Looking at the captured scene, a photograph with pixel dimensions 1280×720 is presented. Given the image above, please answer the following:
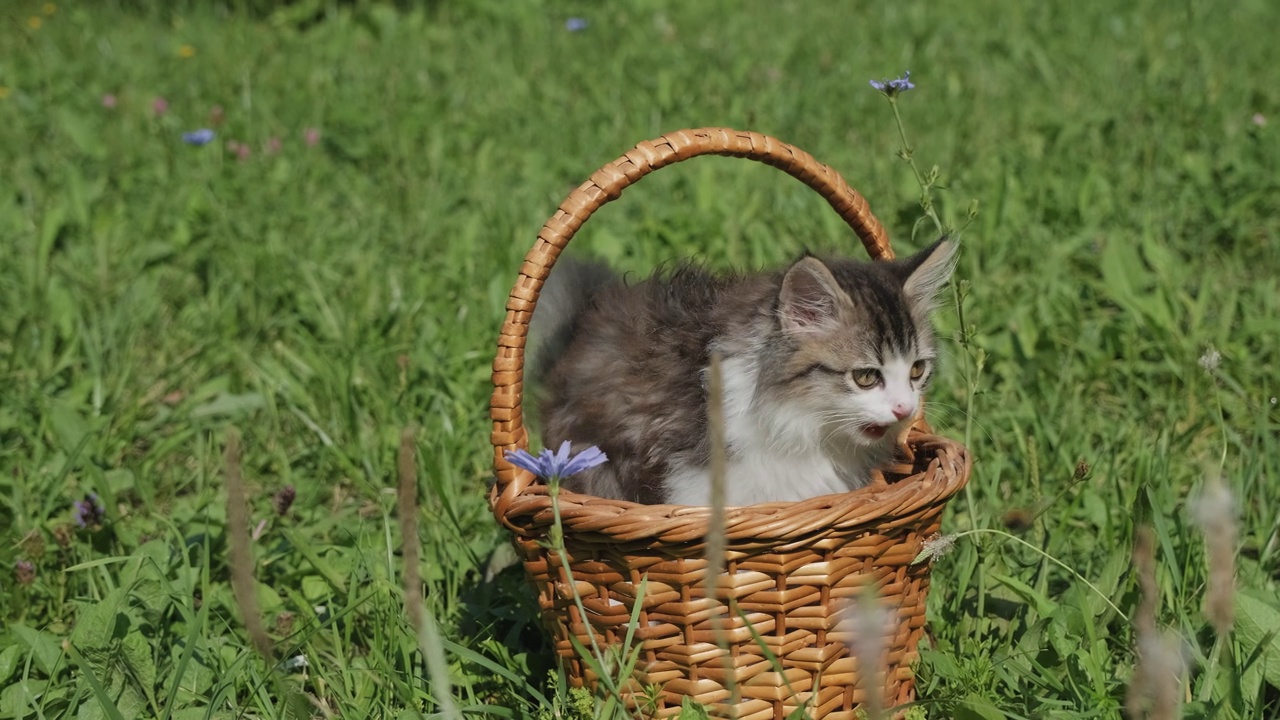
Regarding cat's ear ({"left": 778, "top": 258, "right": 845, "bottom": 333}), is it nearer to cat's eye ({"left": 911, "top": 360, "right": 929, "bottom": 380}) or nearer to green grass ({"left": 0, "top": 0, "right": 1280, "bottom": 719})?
cat's eye ({"left": 911, "top": 360, "right": 929, "bottom": 380})

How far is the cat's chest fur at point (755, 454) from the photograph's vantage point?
2697 millimetres

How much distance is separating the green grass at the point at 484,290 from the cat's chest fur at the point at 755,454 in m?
0.44

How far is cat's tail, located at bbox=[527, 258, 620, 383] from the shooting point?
328cm

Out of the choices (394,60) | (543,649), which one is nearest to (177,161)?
(394,60)

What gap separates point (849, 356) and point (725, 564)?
66cm

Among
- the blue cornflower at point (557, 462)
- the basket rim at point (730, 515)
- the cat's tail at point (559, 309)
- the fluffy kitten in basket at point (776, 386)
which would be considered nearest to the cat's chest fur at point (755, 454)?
the fluffy kitten in basket at point (776, 386)

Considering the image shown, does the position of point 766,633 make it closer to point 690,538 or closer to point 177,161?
point 690,538

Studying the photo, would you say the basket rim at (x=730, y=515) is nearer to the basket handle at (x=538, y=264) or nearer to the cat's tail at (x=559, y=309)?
the basket handle at (x=538, y=264)

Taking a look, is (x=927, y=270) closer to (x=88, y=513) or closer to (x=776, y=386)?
(x=776, y=386)

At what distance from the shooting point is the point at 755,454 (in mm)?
2744

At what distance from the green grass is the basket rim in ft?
1.38

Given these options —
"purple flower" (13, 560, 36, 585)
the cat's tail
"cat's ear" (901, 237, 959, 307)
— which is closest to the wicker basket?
"cat's ear" (901, 237, 959, 307)

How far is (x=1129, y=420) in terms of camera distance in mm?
3766

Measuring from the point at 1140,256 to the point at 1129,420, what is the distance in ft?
3.78
